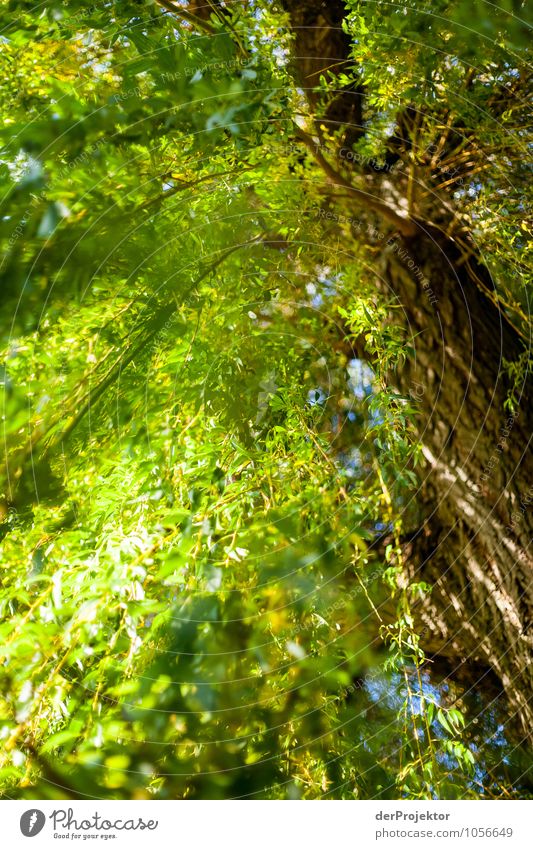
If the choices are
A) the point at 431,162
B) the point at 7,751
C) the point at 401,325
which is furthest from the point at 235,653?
the point at 431,162

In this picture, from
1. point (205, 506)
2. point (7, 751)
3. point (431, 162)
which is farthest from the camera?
point (431, 162)

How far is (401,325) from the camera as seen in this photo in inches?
34.7

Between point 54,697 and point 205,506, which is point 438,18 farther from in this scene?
point 54,697

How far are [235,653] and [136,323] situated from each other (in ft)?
1.29

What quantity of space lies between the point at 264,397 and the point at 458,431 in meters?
0.27
